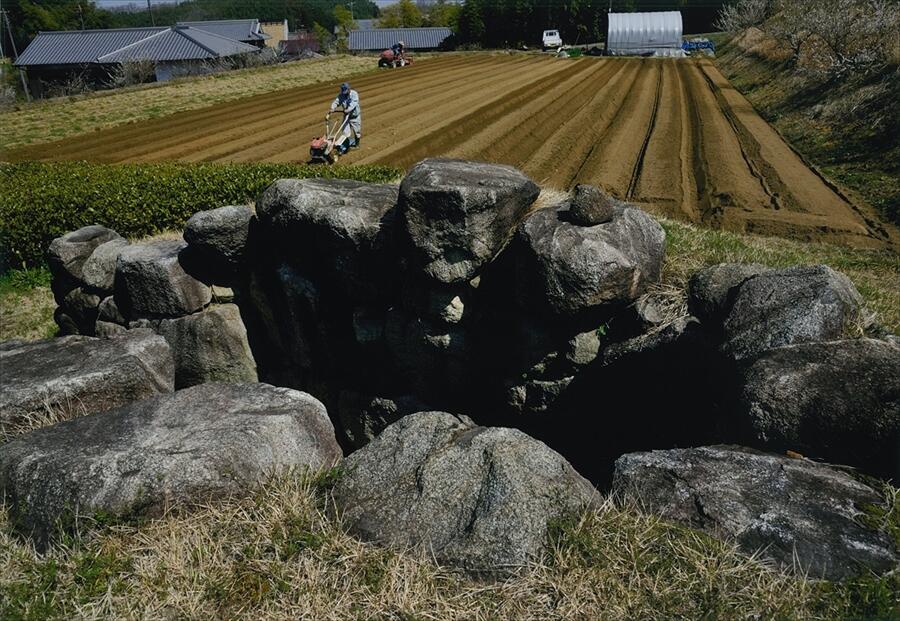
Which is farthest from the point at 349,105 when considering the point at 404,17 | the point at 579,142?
the point at 404,17

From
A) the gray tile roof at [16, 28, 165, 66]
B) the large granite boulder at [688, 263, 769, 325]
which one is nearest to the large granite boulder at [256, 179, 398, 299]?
the large granite boulder at [688, 263, 769, 325]

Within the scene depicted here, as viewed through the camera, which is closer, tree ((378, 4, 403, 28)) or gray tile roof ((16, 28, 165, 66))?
gray tile roof ((16, 28, 165, 66))

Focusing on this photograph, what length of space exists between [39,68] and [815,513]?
4057cm

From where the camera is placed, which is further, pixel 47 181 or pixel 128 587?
pixel 47 181

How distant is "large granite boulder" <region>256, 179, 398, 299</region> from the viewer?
650 cm

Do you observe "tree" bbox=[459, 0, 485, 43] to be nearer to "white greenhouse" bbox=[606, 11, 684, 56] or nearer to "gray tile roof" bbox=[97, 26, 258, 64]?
"white greenhouse" bbox=[606, 11, 684, 56]

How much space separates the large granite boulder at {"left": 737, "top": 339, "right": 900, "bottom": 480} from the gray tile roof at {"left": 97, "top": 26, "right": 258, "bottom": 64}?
39871 millimetres

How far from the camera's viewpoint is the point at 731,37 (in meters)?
56.5

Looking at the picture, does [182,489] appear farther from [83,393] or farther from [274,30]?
[274,30]

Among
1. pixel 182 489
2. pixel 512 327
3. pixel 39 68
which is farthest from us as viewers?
pixel 39 68

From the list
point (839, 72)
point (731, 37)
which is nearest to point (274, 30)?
point (731, 37)

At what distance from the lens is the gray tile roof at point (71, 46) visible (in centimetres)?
3334

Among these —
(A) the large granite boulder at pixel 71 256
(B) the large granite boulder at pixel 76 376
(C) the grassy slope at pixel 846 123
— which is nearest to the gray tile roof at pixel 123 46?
(A) the large granite boulder at pixel 71 256

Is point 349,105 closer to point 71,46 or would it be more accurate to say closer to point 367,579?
point 367,579
